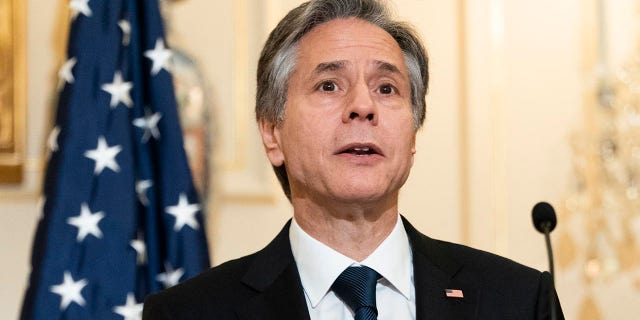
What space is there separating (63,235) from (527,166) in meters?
2.62

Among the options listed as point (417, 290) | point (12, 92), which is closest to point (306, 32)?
point (417, 290)

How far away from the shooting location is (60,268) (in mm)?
3434

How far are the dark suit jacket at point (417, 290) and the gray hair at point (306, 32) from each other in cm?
37

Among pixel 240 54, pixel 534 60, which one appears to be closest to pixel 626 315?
pixel 534 60

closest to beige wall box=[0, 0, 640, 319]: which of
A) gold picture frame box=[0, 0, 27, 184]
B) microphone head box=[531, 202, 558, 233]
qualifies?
gold picture frame box=[0, 0, 27, 184]

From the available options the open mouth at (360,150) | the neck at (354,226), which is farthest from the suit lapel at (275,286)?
the open mouth at (360,150)

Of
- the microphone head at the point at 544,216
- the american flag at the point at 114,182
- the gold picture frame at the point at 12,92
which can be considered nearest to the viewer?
the microphone head at the point at 544,216

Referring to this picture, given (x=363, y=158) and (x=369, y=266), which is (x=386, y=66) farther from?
(x=369, y=266)

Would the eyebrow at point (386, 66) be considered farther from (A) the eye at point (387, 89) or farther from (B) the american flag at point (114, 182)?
(B) the american flag at point (114, 182)

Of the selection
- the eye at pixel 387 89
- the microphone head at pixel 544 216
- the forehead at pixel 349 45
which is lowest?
the microphone head at pixel 544 216

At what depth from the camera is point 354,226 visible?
262 cm

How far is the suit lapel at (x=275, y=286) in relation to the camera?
98.8 inches

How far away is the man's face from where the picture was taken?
8.30ft

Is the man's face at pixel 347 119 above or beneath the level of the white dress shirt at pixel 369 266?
above
